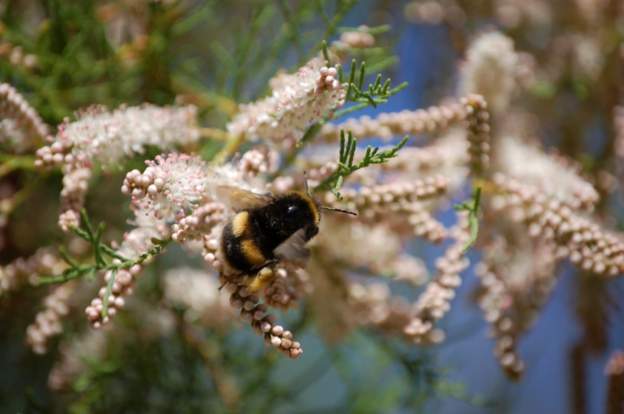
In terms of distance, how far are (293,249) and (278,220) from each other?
0.02m

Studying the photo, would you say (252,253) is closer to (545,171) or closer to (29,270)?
(29,270)

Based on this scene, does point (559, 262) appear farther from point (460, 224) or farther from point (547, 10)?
point (547, 10)

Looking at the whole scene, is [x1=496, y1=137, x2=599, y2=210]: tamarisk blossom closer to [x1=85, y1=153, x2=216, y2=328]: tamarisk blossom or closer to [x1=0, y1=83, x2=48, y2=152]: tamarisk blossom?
[x1=85, y1=153, x2=216, y2=328]: tamarisk blossom

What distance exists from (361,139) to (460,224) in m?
0.12

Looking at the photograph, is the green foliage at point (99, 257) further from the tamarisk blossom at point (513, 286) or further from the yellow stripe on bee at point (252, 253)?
the tamarisk blossom at point (513, 286)

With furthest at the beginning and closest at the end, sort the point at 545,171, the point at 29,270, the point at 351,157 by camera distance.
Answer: the point at 545,171
the point at 29,270
the point at 351,157

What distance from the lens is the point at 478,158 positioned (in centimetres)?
61

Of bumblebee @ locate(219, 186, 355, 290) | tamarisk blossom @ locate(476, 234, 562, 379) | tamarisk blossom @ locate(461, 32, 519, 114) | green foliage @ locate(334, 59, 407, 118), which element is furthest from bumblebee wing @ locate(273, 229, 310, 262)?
tamarisk blossom @ locate(461, 32, 519, 114)

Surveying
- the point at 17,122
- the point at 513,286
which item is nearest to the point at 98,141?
the point at 17,122

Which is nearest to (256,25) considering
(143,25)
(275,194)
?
(143,25)

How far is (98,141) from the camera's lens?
A: 522 mm

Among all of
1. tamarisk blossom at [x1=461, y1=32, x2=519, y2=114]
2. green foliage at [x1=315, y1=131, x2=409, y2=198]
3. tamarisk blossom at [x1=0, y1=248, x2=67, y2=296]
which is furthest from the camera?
tamarisk blossom at [x1=461, y1=32, x2=519, y2=114]

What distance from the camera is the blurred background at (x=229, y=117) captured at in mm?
708

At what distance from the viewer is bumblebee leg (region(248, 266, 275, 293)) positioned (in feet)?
1.50
